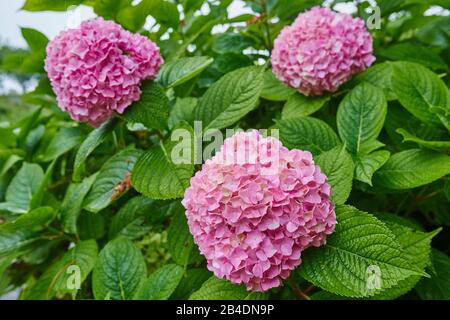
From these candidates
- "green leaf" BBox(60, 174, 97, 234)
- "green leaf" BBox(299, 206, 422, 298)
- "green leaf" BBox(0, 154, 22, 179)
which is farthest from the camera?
"green leaf" BBox(0, 154, 22, 179)

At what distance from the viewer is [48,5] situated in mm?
1148

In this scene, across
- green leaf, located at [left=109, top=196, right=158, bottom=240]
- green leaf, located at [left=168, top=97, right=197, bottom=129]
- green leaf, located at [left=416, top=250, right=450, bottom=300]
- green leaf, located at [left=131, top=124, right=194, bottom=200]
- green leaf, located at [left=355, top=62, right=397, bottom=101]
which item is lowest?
green leaf, located at [left=416, top=250, right=450, bottom=300]

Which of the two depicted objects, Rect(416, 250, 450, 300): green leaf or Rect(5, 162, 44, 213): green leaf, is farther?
Rect(5, 162, 44, 213): green leaf

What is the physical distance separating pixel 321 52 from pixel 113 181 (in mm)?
534

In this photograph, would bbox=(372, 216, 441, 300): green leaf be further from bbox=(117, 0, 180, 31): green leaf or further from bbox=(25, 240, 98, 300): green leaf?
bbox=(117, 0, 180, 31): green leaf

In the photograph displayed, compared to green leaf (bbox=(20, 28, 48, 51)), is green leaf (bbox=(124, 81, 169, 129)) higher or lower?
lower

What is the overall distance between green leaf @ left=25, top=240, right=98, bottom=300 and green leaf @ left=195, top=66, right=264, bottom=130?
42cm

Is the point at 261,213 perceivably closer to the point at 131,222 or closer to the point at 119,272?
the point at 119,272

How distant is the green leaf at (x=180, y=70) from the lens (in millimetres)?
984

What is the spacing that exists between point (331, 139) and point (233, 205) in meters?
0.31

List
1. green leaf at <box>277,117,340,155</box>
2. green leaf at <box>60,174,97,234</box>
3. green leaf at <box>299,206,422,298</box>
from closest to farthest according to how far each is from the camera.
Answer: green leaf at <box>299,206,422,298</box> → green leaf at <box>277,117,340,155</box> → green leaf at <box>60,174,97,234</box>

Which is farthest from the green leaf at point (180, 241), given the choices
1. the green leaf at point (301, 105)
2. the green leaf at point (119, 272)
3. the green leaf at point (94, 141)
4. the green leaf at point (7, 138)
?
the green leaf at point (7, 138)

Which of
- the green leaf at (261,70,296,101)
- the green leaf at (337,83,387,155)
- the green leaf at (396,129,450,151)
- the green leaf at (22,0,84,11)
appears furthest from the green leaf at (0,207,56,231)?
the green leaf at (396,129,450,151)

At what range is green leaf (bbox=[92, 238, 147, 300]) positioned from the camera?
0.99 meters
